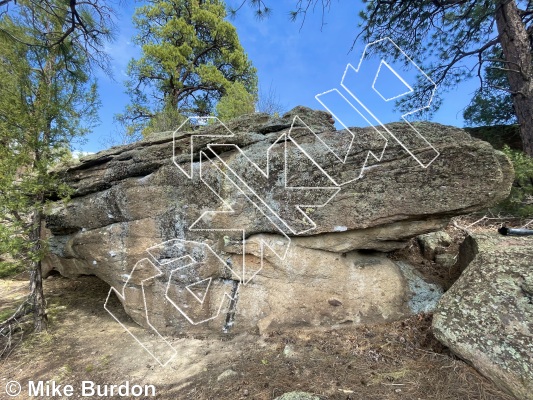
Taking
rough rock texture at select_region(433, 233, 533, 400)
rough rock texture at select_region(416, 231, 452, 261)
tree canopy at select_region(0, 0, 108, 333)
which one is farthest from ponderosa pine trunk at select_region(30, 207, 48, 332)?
rough rock texture at select_region(416, 231, 452, 261)

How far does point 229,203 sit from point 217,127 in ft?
4.45

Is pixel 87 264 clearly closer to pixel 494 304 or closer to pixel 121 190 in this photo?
pixel 121 190

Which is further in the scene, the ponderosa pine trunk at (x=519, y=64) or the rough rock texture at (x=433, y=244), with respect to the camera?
the ponderosa pine trunk at (x=519, y=64)

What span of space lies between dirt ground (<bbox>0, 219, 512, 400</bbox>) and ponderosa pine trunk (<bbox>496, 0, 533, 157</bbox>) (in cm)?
427

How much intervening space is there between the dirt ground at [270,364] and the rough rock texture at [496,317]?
0.22 metres

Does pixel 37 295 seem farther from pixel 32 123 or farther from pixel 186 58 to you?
pixel 186 58

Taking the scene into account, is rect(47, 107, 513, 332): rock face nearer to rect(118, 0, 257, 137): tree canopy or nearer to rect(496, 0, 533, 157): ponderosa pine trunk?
rect(496, 0, 533, 157): ponderosa pine trunk

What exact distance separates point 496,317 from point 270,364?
2496 millimetres

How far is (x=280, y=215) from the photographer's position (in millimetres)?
3947

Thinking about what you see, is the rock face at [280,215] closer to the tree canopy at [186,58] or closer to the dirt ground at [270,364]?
the dirt ground at [270,364]

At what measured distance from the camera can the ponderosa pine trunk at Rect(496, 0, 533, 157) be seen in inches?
237

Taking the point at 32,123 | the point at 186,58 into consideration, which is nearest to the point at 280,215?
the point at 32,123

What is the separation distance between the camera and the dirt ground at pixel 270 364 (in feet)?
9.05

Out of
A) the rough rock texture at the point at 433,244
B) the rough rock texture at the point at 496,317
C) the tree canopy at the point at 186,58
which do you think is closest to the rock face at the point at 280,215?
the rough rock texture at the point at 496,317
